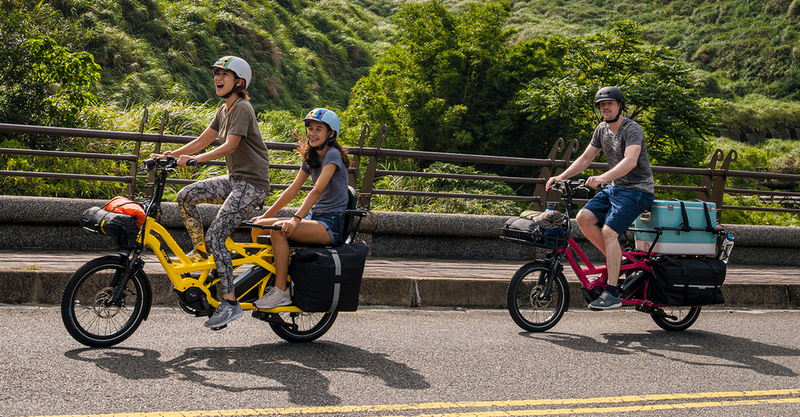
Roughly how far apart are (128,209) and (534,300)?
349 cm

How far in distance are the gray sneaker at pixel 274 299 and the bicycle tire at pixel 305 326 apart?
26 cm

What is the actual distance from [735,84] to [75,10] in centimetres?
5956

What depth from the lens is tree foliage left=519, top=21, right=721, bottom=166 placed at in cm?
2916

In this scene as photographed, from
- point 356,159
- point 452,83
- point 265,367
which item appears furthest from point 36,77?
point 452,83

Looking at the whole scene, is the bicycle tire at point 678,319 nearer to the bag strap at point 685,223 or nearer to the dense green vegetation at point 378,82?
the bag strap at point 685,223

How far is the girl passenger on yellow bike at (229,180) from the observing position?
4.94 metres

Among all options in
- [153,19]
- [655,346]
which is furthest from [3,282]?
[153,19]

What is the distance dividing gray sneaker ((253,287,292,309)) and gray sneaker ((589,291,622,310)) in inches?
108

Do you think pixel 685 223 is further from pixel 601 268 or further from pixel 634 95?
pixel 634 95

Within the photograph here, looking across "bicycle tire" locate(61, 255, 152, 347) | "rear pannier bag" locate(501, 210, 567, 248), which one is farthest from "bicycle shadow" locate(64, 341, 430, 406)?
"rear pannier bag" locate(501, 210, 567, 248)

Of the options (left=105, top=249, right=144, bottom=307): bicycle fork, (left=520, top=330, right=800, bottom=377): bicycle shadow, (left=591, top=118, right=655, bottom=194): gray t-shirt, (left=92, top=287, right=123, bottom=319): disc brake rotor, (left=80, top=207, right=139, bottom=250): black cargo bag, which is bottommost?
(left=520, top=330, right=800, bottom=377): bicycle shadow

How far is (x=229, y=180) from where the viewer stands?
5234 mm

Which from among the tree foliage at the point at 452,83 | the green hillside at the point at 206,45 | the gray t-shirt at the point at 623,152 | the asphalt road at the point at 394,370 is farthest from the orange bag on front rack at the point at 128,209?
the tree foliage at the point at 452,83

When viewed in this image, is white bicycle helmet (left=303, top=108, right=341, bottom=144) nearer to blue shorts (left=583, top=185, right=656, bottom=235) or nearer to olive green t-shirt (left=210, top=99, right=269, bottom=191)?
olive green t-shirt (left=210, top=99, right=269, bottom=191)
